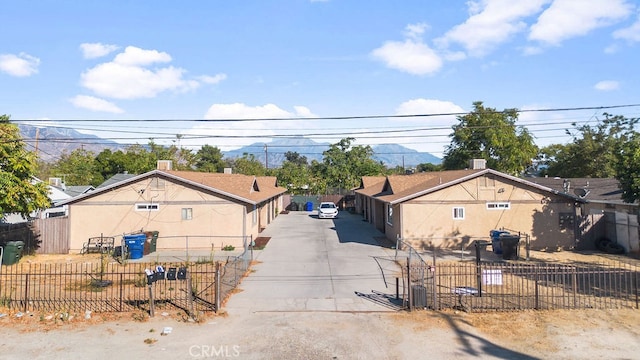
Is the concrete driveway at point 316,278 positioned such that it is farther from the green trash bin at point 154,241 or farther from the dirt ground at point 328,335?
the green trash bin at point 154,241

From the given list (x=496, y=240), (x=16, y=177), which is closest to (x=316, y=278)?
(x=496, y=240)

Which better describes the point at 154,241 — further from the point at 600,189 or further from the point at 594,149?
the point at 594,149

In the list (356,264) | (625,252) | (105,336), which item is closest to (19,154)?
(105,336)

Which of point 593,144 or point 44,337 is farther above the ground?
point 593,144

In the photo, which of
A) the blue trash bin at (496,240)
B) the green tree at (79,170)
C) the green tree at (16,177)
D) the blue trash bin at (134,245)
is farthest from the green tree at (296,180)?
the green tree at (16,177)

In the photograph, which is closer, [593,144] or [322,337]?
[322,337]

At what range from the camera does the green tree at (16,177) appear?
1752 centimetres

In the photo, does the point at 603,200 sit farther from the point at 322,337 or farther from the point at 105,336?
the point at 105,336

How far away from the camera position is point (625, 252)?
68.2 feet

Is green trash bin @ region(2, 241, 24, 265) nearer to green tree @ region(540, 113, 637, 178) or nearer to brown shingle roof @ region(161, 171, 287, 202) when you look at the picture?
brown shingle roof @ region(161, 171, 287, 202)

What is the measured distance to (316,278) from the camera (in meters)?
15.6

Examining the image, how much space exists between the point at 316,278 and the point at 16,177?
13.8 m

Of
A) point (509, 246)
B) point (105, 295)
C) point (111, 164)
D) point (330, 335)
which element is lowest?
point (330, 335)

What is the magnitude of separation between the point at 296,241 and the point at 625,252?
17.1 metres
